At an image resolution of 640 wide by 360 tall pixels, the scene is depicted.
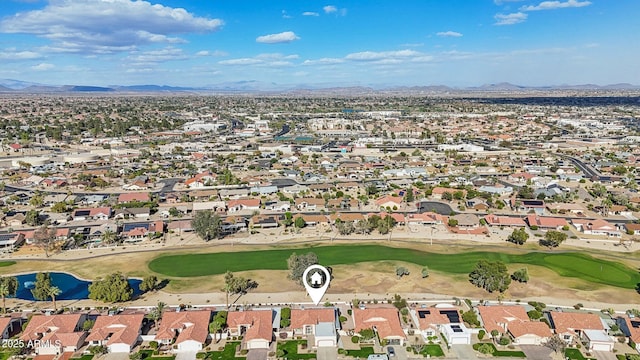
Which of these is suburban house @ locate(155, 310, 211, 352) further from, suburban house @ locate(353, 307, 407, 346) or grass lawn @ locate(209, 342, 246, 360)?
suburban house @ locate(353, 307, 407, 346)

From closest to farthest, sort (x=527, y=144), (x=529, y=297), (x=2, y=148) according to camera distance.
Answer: (x=529, y=297) → (x=2, y=148) → (x=527, y=144)

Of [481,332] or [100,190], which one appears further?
[100,190]

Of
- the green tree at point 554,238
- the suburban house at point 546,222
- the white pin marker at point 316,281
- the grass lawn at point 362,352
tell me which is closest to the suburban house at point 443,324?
the grass lawn at point 362,352

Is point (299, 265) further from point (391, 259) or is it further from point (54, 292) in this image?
point (54, 292)

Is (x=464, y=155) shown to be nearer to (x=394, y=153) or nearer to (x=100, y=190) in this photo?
(x=394, y=153)

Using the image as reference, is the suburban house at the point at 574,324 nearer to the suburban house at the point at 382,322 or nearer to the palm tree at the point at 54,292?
the suburban house at the point at 382,322

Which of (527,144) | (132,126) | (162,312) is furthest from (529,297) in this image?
(132,126)
